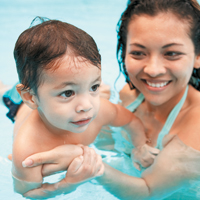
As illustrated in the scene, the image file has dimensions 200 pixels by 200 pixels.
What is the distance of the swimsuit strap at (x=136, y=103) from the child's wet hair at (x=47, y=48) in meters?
1.12

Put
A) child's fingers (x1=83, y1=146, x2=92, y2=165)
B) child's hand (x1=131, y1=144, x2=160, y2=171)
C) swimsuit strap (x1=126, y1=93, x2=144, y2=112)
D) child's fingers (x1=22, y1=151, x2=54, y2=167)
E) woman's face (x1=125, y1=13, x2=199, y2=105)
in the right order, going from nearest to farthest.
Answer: child's fingers (x1=22, y1=151, x2=54, y2=167) < child's fingers (x1=83, y1=146, x2=92, y2=165) < woman's face (x1=125, y1=13, x2=199, y2=105) < child's hand (x1=131, y1=144, x2=160, y2=171) < swimsuit strap (x1=126, y1=93, x2=144, y2=112)

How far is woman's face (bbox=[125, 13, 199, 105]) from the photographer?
2004 millimetres

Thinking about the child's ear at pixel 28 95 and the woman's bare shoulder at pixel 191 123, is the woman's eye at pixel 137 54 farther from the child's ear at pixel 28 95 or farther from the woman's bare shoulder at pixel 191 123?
the child's ear at pixel 28 95

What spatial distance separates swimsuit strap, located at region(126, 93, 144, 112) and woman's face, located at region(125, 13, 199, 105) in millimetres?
555

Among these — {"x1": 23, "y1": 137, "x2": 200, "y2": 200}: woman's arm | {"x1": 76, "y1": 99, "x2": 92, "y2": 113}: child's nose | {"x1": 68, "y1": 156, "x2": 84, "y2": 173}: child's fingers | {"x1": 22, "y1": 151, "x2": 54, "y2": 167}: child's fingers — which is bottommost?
{"x1": 23, "y1": 137, "x2": 200, "y2": 200}: woman's arm

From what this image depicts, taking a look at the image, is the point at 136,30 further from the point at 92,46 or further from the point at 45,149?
the point at 45,149

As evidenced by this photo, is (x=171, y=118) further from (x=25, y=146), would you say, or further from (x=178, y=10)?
(x=25, y=146)

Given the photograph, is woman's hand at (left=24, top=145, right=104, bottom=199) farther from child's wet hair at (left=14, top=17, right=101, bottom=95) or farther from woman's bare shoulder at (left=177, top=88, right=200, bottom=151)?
woman's bare shoulder at (left=177, top=88, right=200, bottom=151)

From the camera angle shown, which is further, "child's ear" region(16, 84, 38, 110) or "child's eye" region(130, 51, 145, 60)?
"child's eye" region(130, 51, 145, 60)

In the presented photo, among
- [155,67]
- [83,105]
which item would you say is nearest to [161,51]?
[155,67]

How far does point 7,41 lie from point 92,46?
4.53 m

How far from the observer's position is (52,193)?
1.91 meters

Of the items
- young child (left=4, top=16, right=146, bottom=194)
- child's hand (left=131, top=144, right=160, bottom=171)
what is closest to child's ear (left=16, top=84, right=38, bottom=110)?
young child (left=4, top=16, right=146, bottom=194)

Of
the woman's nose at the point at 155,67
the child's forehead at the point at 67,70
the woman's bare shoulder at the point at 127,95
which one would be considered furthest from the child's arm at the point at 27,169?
the woman's bare shoulder at the point at 127,95
